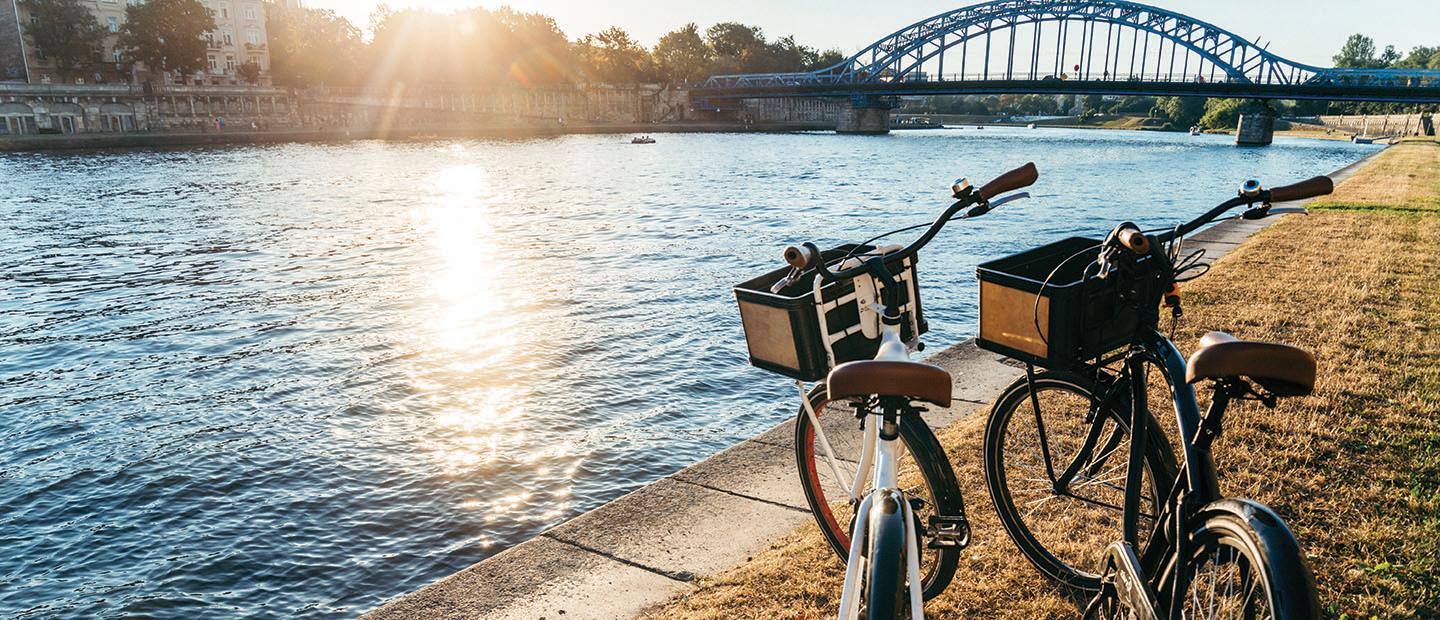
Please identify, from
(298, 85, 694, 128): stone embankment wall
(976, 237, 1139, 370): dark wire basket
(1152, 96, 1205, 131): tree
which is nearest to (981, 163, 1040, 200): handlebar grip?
(976, 237, 1139, 370): dark wire basket

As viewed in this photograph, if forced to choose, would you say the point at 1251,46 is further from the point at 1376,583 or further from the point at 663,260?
the point at 1376,583

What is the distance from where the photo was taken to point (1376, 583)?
160 inches

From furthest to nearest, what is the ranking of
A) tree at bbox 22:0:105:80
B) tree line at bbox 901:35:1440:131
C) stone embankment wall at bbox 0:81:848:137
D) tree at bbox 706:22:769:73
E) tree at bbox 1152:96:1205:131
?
1. tree at bbox 706:22:769:73
2. tree at bbox 1152:96:1205:131
3. tree line at bbox 901:35:1440:131
4. tree at bbox 22:0:105:80
5. stone embankment wall at bbox 0:81:848:137

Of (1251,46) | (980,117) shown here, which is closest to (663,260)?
(1251,46)

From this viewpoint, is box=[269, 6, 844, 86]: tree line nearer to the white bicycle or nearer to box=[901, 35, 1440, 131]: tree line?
box=[901, 35, 1440, 131]: tree line

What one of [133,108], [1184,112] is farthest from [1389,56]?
[133,108]

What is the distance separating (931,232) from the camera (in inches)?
143

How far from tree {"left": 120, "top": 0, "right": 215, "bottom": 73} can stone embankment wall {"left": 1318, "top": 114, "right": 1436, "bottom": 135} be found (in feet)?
410

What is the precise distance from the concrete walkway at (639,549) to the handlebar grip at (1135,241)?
1072 millimetres

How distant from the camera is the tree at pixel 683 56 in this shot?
15000 cm

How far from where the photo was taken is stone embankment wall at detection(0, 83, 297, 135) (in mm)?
70750

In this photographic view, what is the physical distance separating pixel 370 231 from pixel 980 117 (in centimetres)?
18240

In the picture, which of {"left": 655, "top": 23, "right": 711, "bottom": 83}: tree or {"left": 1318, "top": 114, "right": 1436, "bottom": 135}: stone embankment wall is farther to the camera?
{"left": 655, "top": 23, "right": 711, "bottom": 83}: tree

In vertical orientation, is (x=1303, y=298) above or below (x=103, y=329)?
above
